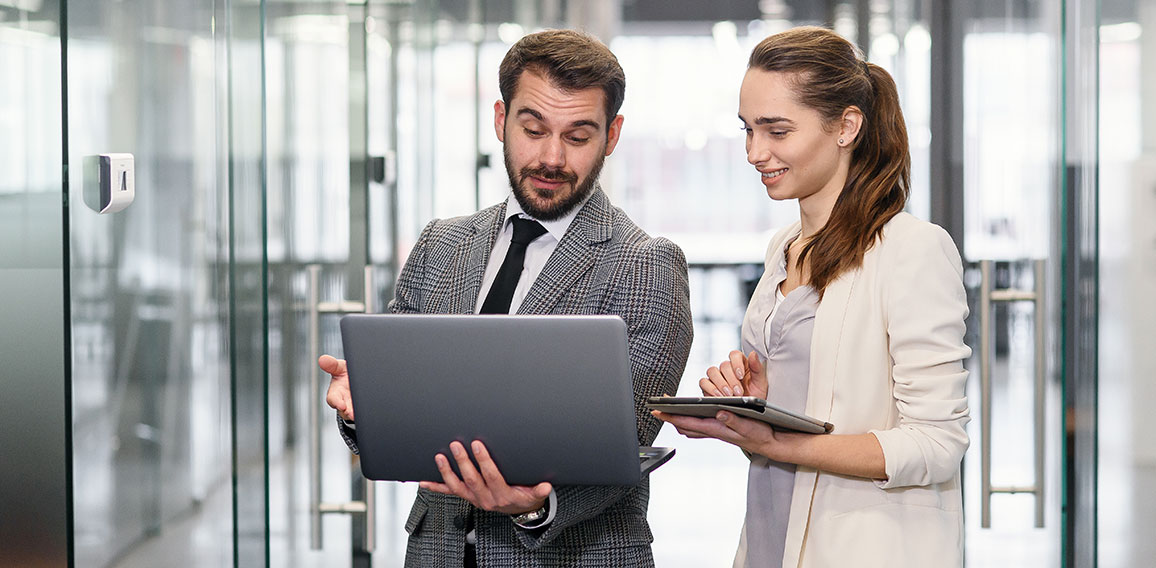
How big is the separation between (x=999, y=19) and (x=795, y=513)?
1.82 meters

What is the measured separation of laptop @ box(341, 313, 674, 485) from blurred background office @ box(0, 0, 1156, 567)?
0.68m

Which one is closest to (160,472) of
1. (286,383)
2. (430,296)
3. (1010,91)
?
(286,383)

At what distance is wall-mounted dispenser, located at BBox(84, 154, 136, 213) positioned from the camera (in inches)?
76.9

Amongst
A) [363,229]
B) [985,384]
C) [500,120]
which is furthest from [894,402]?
[363,229]

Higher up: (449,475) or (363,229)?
(363,229)

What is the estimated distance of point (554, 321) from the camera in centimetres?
138

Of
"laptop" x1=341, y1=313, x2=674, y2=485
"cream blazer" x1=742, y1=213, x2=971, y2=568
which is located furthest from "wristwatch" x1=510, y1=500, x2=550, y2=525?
"cream blazer" x1=742, y1=213, x2=971, y2=568

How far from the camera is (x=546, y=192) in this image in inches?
67.8

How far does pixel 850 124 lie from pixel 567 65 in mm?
397

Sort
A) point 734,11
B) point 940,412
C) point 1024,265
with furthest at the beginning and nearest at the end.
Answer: point 734,11
point 1024,265
point 940,412

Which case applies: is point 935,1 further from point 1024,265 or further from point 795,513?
point 795,513

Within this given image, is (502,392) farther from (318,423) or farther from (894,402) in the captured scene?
(318,423)

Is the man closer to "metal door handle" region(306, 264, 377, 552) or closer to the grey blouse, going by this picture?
the grey blouse

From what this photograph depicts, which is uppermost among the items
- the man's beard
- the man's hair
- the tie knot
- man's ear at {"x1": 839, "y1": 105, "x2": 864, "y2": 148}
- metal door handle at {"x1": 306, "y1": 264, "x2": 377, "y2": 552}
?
the man's hair
